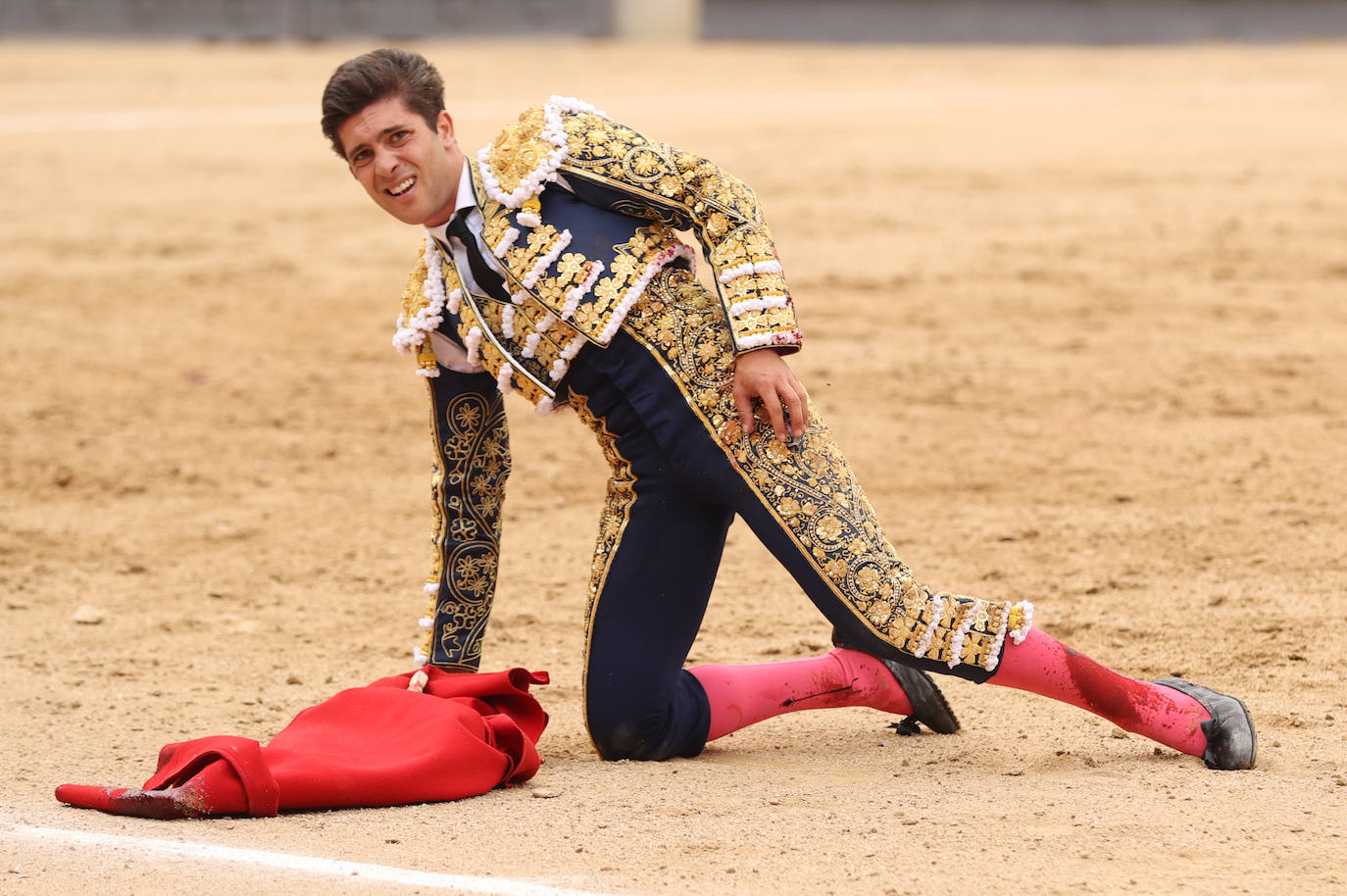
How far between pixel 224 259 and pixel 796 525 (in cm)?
631

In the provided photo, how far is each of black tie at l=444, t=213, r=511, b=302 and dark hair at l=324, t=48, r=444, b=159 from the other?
18 cm

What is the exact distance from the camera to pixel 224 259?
856 centimetres

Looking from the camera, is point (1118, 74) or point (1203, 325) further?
point (1118, 74)

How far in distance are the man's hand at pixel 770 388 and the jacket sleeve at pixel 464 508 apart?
1.68 feet

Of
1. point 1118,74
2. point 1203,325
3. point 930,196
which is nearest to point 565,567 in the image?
point 1203,325

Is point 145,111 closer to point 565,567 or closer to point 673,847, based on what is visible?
point 565,567

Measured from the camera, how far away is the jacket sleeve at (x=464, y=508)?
3.16 metres

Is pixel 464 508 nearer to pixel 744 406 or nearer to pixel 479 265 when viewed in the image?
pixel 479 265

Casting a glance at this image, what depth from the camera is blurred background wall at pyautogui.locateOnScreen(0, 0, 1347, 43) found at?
61.4 feet

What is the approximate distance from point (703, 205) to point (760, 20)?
18025 mm

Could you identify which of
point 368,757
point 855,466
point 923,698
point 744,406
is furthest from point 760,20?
point 368,757

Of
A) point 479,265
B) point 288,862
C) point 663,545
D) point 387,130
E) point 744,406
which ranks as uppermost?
point 387,130

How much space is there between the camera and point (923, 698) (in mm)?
3357

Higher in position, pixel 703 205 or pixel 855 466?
pixel 703 205
